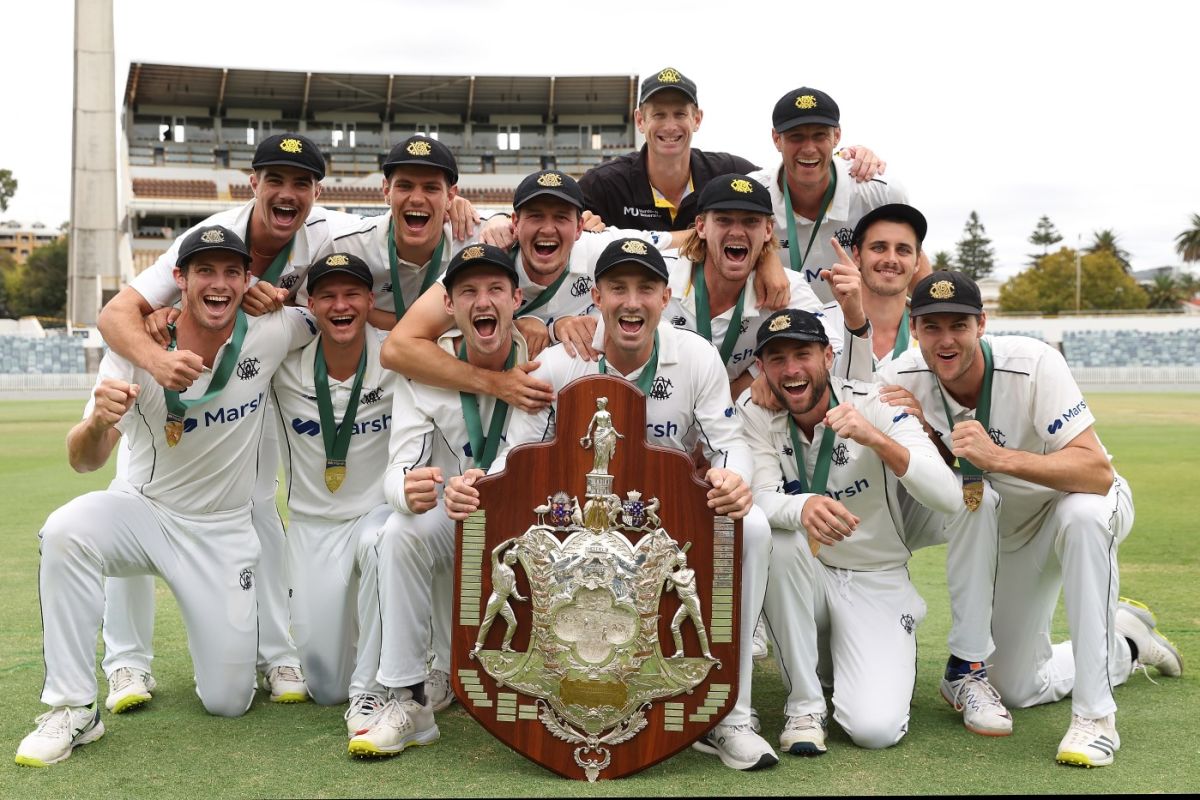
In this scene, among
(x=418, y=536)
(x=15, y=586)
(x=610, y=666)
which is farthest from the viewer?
(x=15, y=586)

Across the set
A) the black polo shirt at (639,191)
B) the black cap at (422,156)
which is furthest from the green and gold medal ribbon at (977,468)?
the black cap at (422,156)

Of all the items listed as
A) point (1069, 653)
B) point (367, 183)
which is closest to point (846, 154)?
point (1069, 653)

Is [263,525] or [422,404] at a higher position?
[422,404]

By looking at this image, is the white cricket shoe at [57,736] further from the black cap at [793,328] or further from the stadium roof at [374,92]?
the stadium roof at [374,92]

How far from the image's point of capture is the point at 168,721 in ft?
15.7

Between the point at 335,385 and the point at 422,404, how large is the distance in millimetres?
656

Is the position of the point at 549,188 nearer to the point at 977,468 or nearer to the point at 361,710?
the point at 977,468

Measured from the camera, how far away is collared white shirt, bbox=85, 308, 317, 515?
5.03m

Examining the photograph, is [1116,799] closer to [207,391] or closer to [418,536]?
[418,536]

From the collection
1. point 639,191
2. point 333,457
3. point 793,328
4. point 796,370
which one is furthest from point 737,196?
point 333,457

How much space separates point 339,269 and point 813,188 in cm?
248

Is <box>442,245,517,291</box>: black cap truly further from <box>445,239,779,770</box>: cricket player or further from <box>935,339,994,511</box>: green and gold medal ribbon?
<box>935,339,994,511</box>: green and gold medal ribbon

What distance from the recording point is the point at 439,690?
5.07 meters

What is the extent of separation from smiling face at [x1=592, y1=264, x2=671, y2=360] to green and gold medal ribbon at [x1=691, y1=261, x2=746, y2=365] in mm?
646
